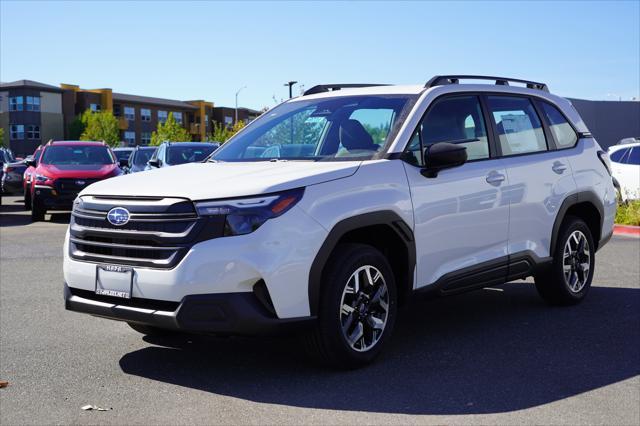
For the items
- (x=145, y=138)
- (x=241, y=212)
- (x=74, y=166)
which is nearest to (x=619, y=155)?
(x=74, y=166)

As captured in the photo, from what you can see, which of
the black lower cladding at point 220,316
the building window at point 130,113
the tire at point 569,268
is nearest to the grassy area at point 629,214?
the tire at point 569,268

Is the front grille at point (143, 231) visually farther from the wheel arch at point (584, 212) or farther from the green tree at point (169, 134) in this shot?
the green tree at point (169, 134)

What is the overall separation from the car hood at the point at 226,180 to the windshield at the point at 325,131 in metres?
0.26

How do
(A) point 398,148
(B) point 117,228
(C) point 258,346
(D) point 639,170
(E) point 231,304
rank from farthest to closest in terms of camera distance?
(D) point 639,170 → (C) point 258,346 → (A) point 398,148 → (B) point 117,228 → (E) point 231,304

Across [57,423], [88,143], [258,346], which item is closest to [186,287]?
[57,423]

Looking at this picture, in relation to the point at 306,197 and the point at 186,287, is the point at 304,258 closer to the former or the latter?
the point at 306,197

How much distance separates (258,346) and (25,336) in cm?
188

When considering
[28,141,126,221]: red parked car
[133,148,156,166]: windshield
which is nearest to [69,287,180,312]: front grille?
[28,141,126,221]: red parked car

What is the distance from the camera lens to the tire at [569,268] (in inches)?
275

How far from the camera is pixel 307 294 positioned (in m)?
4.72

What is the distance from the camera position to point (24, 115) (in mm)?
84000

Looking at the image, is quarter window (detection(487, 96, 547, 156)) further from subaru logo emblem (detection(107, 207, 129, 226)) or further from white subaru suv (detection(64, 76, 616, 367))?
subaru logo emblem (detection(107, 207, 129, 226))

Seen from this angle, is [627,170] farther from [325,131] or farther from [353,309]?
[353,309]

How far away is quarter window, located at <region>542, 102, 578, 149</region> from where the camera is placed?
7118 millimetres
